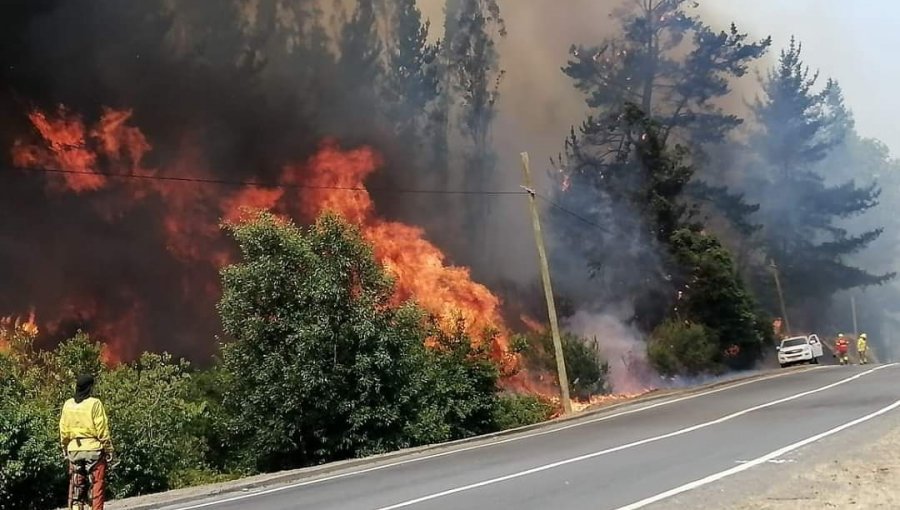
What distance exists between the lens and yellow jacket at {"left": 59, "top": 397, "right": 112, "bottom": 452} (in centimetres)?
911

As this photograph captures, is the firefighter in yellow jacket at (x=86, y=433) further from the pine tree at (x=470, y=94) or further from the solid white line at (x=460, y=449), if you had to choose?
the pine tree at (x=470, y=94)

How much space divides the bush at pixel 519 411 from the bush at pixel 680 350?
8.09 m

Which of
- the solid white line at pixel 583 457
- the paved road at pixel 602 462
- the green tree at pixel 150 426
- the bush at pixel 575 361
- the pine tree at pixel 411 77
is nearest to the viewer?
the paved road at pixel 602 462

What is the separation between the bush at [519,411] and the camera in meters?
23.4

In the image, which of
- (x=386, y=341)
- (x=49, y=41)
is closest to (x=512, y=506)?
(x=386, y=341)

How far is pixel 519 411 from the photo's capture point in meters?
24.3

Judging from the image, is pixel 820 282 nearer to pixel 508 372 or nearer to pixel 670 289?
pixel 670 289

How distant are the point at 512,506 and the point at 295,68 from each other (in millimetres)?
26433

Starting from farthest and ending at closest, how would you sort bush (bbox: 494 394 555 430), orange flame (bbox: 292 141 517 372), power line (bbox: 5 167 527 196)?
orange flame (bbox: 292 141 517 372) < power line (bbox: 5 167 527 196) < bush (bbox: 494 394 555 430)

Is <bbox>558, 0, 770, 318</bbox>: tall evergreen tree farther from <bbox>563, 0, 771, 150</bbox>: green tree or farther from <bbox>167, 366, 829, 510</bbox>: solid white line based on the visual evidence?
<bbox>167, 366, 829, 510</bbox>: solid white line

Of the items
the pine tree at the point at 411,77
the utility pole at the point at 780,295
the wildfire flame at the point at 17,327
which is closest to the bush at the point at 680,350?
the pine tree at the point at 411,77

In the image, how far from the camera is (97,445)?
9195 mm

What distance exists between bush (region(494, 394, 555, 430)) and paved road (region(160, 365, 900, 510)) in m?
3.20

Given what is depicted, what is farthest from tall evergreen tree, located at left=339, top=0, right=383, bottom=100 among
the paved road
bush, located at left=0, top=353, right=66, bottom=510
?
bush, located at left=0, top=353, right=66, bottom=510
